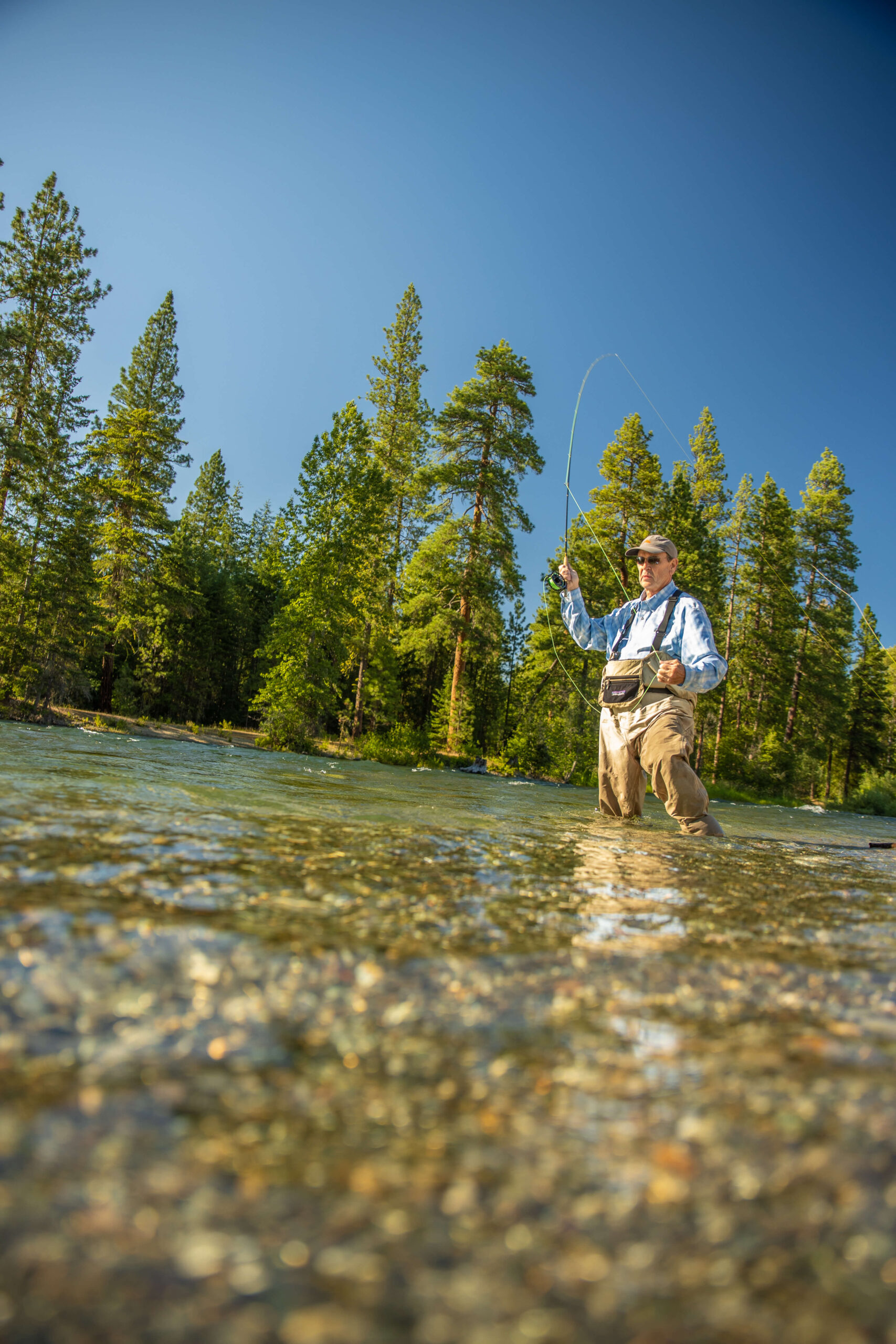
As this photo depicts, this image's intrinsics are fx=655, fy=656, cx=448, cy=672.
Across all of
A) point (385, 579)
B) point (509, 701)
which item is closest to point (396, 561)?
point (385, 579)

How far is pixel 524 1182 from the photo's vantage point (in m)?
0.72

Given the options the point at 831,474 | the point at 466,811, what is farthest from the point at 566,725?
the point at 831,474

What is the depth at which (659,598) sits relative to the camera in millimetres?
5906

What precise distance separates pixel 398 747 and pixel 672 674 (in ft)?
58.4

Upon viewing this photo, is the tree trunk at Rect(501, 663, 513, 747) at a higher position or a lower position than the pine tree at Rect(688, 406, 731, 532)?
lower

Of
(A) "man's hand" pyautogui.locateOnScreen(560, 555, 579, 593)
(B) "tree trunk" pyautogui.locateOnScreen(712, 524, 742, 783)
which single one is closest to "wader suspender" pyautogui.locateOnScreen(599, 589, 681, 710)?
(A) "man's hand" pyautogui.locateOnScreen(560, 555, 579, 593)

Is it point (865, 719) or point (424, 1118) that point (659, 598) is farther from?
point (865, 719)

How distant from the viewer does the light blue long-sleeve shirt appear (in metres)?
5.21

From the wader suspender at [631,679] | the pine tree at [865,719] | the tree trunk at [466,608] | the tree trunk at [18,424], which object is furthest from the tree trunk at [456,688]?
the pine tree at [865,719]

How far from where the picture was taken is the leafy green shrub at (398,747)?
21406 mm

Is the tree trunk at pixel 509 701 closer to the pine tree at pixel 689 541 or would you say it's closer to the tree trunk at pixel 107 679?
the pine tree at pixel 689 541

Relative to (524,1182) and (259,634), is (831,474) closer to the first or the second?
(259,634)

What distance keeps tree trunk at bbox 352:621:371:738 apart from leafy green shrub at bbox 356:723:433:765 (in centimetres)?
114

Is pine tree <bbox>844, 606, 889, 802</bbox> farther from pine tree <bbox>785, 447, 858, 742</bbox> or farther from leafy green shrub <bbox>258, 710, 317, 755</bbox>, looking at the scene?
leafy green shrub <bbox>258, 710, 317, 755</bbox>
